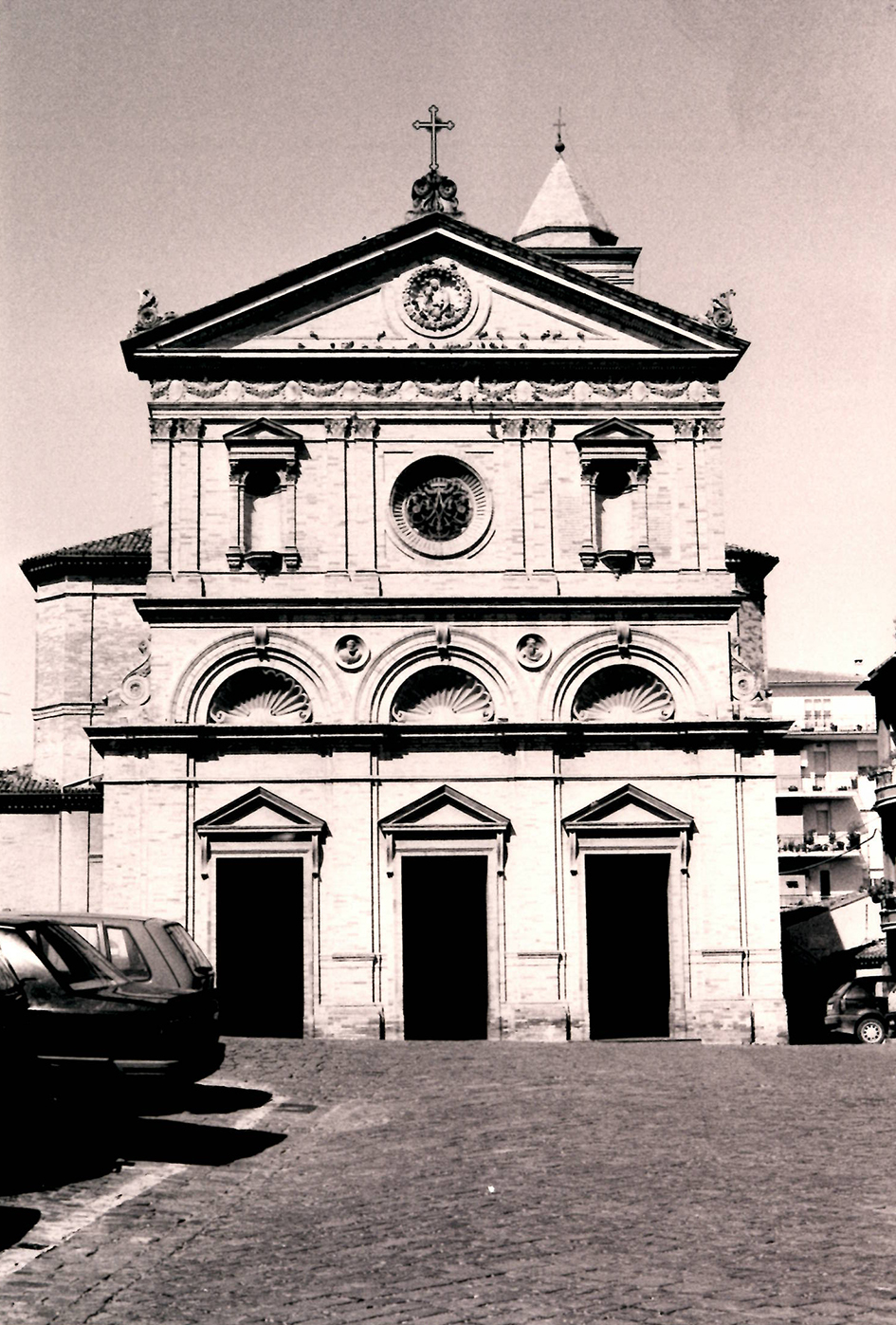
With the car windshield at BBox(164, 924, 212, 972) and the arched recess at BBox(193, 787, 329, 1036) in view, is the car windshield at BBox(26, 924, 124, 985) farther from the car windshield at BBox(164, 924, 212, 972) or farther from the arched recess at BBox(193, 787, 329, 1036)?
the arched recess at BBox(193, 787, 329, 1036)

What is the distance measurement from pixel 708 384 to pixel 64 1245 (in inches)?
976

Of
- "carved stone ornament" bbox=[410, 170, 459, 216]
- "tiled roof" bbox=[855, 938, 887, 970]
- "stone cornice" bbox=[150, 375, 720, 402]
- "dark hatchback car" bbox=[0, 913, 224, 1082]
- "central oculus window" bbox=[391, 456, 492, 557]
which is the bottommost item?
"tiled roof" bbox=[855, 938, 887, 970]

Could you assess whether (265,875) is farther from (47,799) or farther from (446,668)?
(47,799)

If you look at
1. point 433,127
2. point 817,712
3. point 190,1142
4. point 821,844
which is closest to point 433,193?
point 433,127

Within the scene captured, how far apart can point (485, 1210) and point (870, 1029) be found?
2730 centimetres

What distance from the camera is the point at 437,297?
3356 centimetres

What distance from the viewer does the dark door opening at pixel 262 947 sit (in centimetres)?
3183

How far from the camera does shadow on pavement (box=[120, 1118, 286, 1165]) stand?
1659cm

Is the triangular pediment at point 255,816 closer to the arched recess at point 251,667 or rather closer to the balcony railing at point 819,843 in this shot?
the arched recess at point 251,667

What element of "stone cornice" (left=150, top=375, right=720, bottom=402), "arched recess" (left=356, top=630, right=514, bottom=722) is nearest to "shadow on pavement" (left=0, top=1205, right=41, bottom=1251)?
"arched recess" (left=356, top=630, right=514, bottom=722)

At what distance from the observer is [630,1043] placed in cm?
3089

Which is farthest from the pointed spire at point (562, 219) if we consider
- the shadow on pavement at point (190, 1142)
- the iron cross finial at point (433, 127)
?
the shadow on pavement at point (190, 1142)

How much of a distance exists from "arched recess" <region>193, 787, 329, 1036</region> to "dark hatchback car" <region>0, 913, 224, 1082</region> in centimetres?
1531

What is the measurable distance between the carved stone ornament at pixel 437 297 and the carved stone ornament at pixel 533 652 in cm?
644
